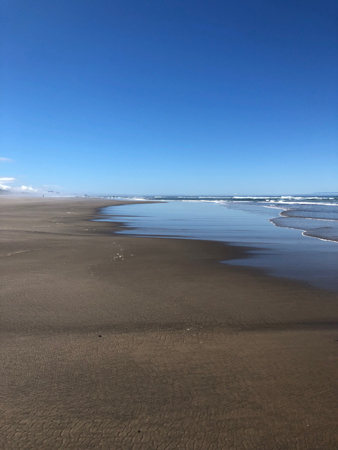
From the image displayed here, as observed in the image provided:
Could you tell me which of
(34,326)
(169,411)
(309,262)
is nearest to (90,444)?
(169,411)

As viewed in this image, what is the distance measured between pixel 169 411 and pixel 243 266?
5.48 metres

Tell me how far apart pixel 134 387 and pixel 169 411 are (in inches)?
16.8

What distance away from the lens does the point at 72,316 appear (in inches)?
167

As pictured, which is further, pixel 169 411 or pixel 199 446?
pixel 169 411

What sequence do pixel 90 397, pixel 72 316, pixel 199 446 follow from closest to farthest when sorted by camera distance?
1. pixel 199 446
2. pixel 90 397
3. pixel 72 316

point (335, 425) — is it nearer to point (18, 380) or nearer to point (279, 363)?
point (279, 363)

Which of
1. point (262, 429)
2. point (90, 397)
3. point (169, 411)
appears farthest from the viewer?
point (90, 397)

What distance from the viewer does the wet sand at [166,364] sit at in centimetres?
222

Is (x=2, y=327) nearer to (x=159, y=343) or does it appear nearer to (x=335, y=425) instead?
(x=159, y=343)

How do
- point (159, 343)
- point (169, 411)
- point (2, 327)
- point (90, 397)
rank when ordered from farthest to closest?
1. point (2, 327)
2. point (159, 343)
3. point (90, 397)
4. point (169, 411)

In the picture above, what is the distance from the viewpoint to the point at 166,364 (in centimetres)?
306

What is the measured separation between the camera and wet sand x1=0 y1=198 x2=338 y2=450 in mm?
2223

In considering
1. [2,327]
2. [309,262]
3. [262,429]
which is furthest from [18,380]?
[309,262]

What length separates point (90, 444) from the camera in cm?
211
